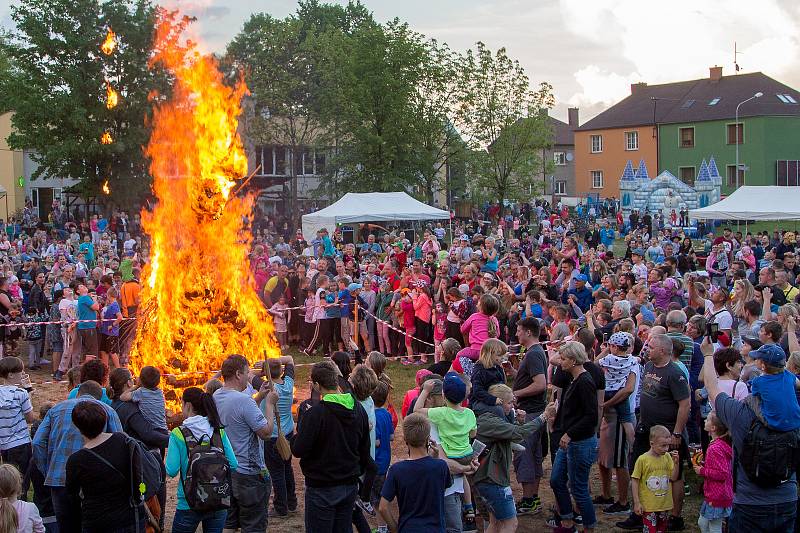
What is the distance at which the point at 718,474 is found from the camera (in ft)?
22.9

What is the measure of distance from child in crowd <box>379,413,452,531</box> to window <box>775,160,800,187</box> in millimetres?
57232

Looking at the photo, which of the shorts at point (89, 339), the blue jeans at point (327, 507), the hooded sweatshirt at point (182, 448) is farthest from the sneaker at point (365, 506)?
the shorts at point (89, 339)

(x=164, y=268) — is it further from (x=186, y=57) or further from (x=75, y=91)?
(x=75, y=91)

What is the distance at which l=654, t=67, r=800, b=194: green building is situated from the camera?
56.8 metres

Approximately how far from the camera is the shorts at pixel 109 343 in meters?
15.6

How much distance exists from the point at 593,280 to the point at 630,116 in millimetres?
53107

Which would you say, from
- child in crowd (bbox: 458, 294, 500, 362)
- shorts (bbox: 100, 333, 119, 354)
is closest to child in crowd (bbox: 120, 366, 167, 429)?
child in crowd (bbox: 458, 294, 500, 362)

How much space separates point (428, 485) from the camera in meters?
5.76

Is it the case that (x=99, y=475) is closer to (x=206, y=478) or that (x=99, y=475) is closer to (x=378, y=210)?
(x=206, y=478)

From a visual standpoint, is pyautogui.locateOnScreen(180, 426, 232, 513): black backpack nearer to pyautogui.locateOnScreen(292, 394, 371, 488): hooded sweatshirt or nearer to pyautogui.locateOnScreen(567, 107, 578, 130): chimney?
pyautogui.locateOnScreen(292, 394, 371, 488): hooded sweatshirt

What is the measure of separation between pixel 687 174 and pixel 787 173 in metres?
6.83

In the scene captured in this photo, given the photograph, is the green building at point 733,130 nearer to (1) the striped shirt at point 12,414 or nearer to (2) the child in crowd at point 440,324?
(2) the child in crowd at point 440,324

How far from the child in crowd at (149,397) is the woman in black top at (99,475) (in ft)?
4.61

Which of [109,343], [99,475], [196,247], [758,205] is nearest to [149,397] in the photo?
[99,475]
